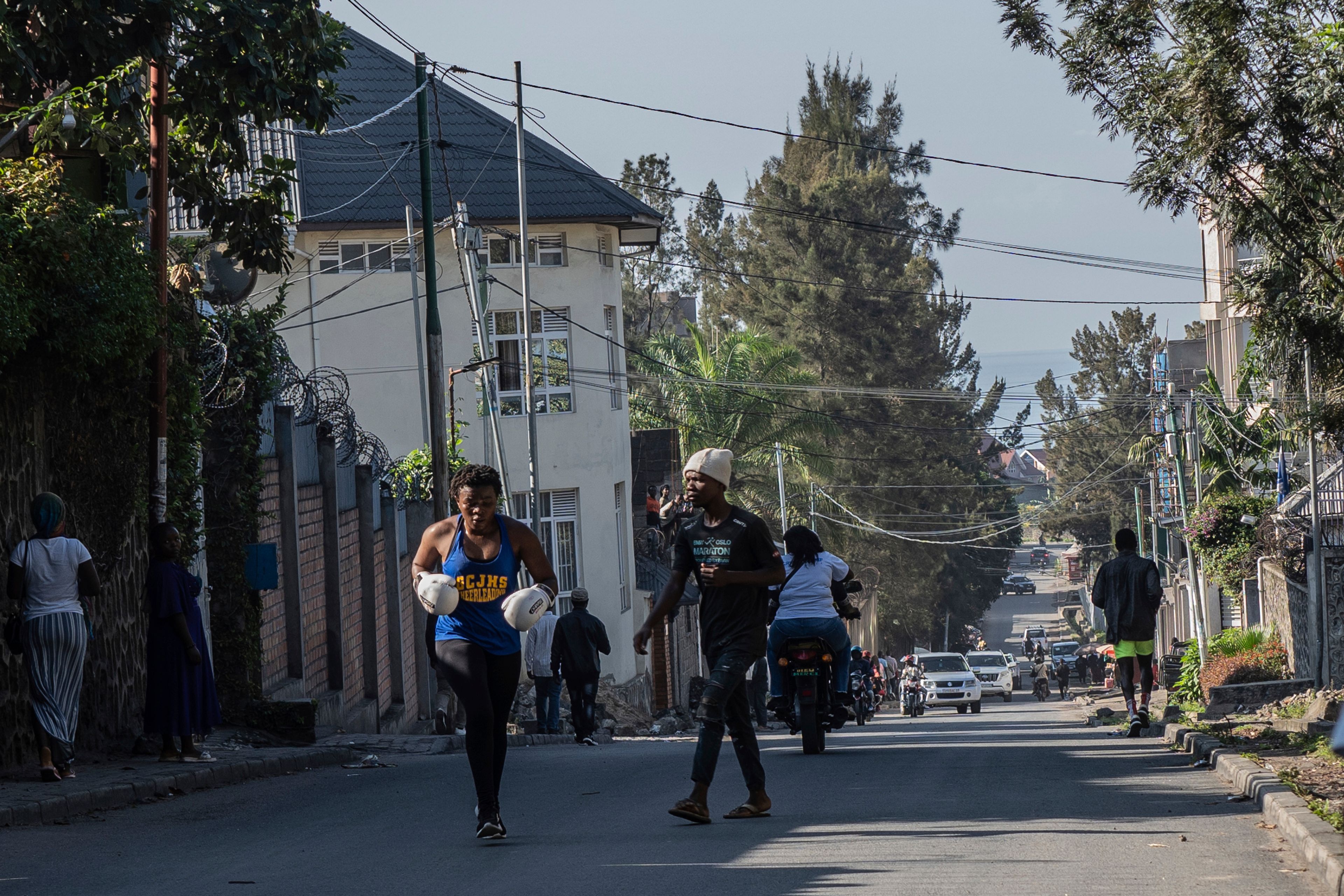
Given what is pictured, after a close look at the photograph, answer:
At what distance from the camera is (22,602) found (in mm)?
10102

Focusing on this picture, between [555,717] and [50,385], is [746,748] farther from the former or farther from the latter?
[555,717]

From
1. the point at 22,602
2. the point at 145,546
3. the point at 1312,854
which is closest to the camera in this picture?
the point at 1312,854

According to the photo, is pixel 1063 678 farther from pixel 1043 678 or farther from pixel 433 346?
pixel 433 346

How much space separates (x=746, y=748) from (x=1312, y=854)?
2881mm

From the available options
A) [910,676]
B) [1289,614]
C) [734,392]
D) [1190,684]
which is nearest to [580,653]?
[1289,614]

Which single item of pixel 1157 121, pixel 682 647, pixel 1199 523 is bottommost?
pixel 682 647

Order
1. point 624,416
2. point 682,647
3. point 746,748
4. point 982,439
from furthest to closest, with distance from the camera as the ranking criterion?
point 982,439
point 682,647
point 624,416
point 746,748

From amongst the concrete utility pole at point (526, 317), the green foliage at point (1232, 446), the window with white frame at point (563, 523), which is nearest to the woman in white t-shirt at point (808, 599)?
the concrete utility pole at point (526, 317)

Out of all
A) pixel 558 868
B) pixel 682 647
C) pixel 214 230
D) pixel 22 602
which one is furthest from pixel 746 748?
pixel 682 647

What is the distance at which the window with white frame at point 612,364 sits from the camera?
3556cm

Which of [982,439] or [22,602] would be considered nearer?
[22,602]

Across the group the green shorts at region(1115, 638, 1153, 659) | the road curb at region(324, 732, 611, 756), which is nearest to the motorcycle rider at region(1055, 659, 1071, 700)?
the road curb at region(324, 732, 611, 756)

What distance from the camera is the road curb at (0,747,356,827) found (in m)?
8.95

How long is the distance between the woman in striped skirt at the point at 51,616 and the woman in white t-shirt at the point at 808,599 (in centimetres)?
523
